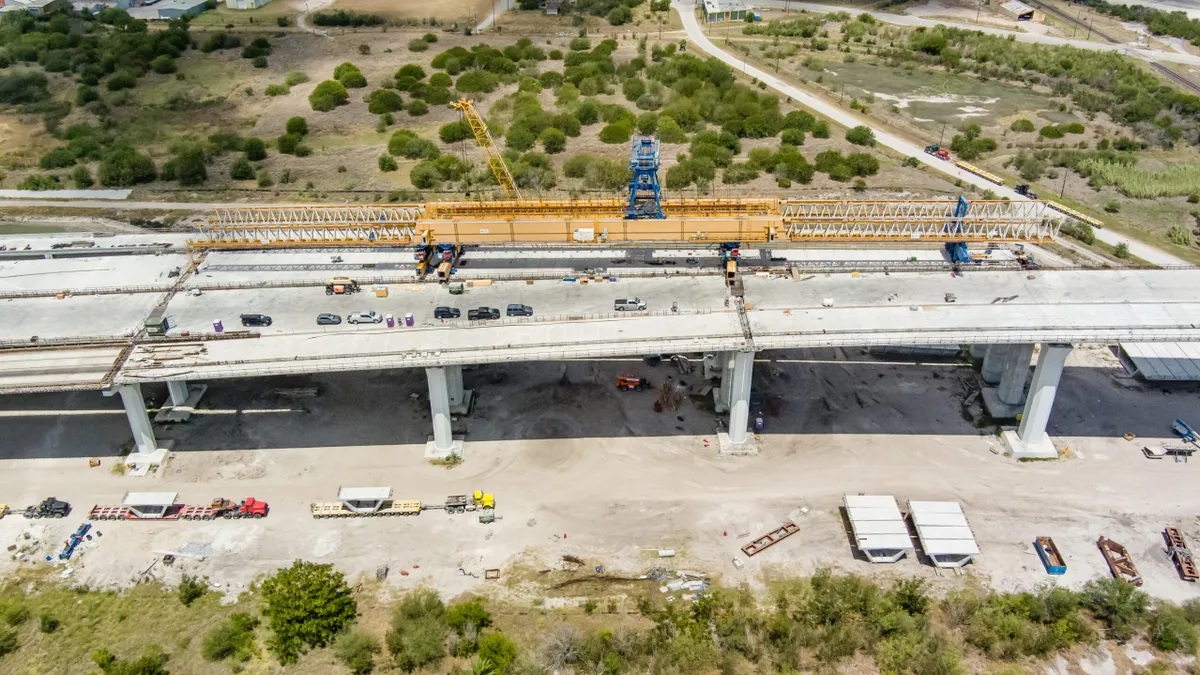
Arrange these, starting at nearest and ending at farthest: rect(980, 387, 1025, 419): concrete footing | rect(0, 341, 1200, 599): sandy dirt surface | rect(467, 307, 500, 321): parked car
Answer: rect(0, 341, 1200, 599): sandy dirt surface < rect(467, 307, 500, 321): parked car < rect(980, 387, 1025, 419): concrete footing

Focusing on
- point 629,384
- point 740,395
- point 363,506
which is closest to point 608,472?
point 629,384

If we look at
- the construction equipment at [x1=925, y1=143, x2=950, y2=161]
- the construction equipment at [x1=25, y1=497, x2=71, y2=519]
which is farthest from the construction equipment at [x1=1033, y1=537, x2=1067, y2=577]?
the construction equipment at [x1=925, y1=143, x2=950, y2=161]

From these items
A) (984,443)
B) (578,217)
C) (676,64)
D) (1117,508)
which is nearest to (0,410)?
(578,217)

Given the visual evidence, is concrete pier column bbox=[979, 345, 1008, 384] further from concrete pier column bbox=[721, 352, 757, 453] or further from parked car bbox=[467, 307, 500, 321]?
parked car bbox=[467, 307, 500, 321]

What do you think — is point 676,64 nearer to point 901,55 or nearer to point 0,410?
point 901,55

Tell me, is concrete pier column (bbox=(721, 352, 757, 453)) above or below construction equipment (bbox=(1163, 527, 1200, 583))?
above

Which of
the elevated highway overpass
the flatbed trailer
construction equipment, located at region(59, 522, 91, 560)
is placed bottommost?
construction equipment, located at region(59, 522, 91, 560)
